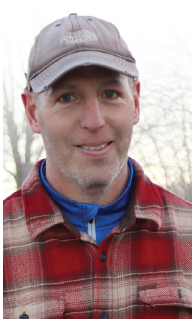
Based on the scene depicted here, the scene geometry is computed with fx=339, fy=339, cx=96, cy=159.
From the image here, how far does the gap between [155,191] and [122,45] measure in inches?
34.0

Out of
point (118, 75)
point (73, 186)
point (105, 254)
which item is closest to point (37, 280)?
point (105, 254)

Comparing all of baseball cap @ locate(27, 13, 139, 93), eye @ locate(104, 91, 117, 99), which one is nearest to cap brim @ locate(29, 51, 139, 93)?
baseball cap @ locate(27, 13, 139, 93)

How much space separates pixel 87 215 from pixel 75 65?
2.53ft

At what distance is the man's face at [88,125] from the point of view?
5.54 ft

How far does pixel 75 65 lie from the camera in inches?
64.4

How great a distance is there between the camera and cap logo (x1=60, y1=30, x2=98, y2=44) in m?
1.72

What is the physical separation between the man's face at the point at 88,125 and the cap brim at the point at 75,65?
0.04 m

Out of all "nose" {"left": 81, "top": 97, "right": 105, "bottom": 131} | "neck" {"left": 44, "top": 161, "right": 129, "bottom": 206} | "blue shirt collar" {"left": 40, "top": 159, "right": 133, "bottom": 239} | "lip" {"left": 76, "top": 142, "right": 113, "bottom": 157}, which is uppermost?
"nose" {"left": 81, "top": 97, "right": 105, "bottom": 131}

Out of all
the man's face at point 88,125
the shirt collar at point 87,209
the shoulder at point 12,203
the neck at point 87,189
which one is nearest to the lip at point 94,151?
the man's face at point 88,125

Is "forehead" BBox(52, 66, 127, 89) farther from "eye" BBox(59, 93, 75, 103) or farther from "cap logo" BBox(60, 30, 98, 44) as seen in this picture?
"cap logo" BBox(60, 30, 98, 44)

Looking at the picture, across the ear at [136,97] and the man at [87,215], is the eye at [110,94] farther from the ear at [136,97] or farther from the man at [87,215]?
the ear at [136,97]

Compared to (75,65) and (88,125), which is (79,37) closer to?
(75,65)

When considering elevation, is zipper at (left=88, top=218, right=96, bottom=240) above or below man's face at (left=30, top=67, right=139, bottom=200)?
below

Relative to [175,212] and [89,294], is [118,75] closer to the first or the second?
[175,212]
